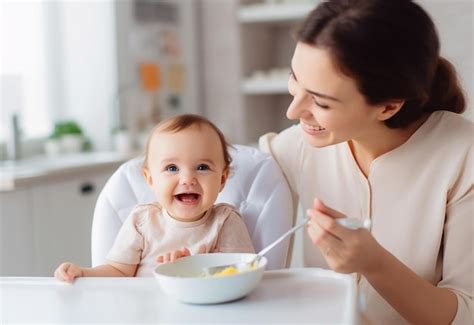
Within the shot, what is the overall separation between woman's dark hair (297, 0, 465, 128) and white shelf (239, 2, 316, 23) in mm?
2581

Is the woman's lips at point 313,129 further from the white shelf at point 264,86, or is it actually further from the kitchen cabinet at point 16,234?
the white shelf at point 264,86

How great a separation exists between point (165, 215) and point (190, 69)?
291 centimetres

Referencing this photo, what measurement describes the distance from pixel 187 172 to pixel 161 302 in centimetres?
32

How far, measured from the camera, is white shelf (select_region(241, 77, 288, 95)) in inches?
157

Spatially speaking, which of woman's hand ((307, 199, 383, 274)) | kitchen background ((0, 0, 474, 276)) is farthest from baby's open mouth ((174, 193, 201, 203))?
kitchen background ((0, 0, 474, 276))

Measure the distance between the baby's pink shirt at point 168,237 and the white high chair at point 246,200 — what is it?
11 centimetres

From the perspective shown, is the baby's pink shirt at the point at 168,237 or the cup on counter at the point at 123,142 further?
the cup on counter at the point at 123,142

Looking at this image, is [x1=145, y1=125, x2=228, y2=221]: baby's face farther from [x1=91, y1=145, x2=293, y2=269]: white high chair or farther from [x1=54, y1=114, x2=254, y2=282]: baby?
[x1=91, y1=145, x2=293, y2=269]: white high chair

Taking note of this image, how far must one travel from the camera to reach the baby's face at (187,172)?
1.40m

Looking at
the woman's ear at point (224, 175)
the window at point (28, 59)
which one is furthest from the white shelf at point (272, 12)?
the woman's ear at point (224, 175)

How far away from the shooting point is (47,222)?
2900 mm

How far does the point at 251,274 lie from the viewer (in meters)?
1.13

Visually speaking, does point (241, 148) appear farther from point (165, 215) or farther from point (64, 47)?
point (64, 47)

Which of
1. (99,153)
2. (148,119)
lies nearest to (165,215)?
(99,153)
